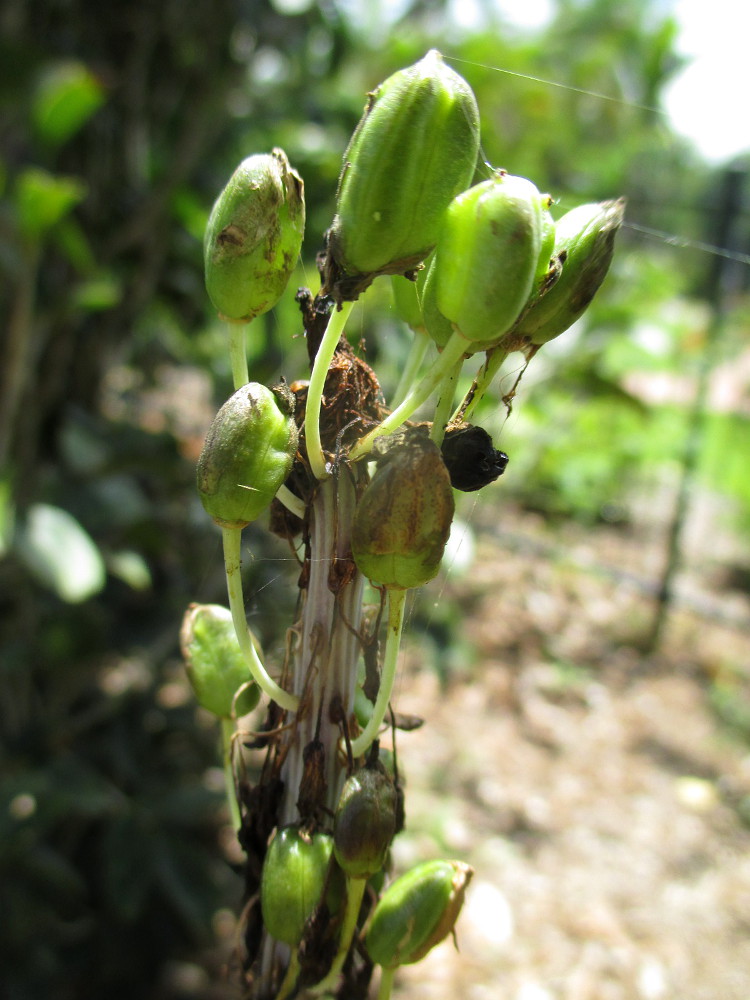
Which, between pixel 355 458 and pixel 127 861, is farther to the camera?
pixel 127 861

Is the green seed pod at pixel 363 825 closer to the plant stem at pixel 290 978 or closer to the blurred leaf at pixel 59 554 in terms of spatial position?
the plant stem at pixel 290 978

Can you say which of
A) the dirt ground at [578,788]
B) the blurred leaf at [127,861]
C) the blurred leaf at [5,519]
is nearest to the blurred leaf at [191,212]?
the blurred leaf at [5,519]

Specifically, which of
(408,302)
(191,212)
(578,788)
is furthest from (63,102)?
(578,788)

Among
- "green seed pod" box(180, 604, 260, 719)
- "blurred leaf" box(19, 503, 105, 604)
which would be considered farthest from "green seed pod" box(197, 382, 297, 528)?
"blurred leaf" box(19, 503, 105, 604)

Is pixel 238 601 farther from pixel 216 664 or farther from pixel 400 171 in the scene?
pixel 400 171

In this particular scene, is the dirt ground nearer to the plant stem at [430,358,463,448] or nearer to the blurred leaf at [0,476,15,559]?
the blurred leaf at [0,476,15,559]

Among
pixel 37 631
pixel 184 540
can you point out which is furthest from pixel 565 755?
pixel 37 631
